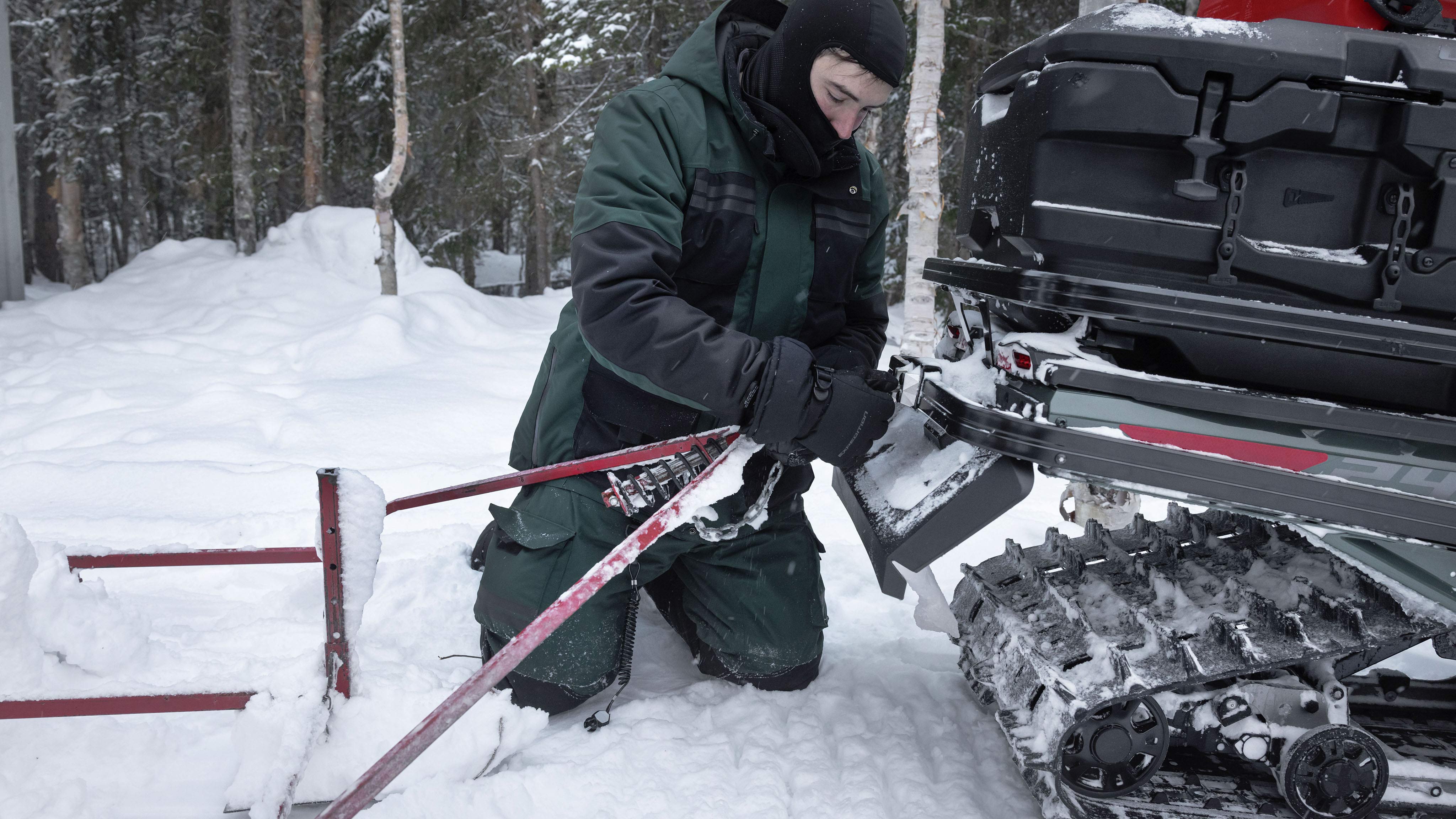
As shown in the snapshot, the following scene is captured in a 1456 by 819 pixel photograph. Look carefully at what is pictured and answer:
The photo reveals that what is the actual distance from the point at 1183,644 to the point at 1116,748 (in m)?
0.27

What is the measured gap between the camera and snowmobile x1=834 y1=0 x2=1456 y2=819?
1.58 m

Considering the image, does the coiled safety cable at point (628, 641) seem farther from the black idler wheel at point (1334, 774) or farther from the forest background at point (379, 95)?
the forest background at point (379, 95)

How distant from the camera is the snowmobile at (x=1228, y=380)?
62.0 inches

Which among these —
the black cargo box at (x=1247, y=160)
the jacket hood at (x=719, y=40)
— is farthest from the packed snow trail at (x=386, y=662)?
the jacket hood at (x=719, y=40)

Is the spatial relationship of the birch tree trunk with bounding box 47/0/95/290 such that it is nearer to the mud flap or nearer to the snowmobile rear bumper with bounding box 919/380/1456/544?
the mud flap

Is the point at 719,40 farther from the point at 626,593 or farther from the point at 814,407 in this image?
the point at 626,593

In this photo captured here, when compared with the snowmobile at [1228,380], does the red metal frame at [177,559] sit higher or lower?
lower

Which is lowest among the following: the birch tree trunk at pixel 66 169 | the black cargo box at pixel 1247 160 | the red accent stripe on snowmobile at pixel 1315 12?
the birch tree trunk at pixel 66 169

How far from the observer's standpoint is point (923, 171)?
6848 mm

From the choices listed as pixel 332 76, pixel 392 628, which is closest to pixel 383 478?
pixel 392 628

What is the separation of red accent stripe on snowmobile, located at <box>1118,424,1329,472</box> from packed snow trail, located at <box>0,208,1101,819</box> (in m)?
1.00

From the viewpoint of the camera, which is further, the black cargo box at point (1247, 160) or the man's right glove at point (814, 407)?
the man's right glove at point (814, 407)

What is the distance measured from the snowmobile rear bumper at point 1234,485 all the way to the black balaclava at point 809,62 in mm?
1027

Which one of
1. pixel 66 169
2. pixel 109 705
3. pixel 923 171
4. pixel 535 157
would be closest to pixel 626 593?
→ pixel 109 705
